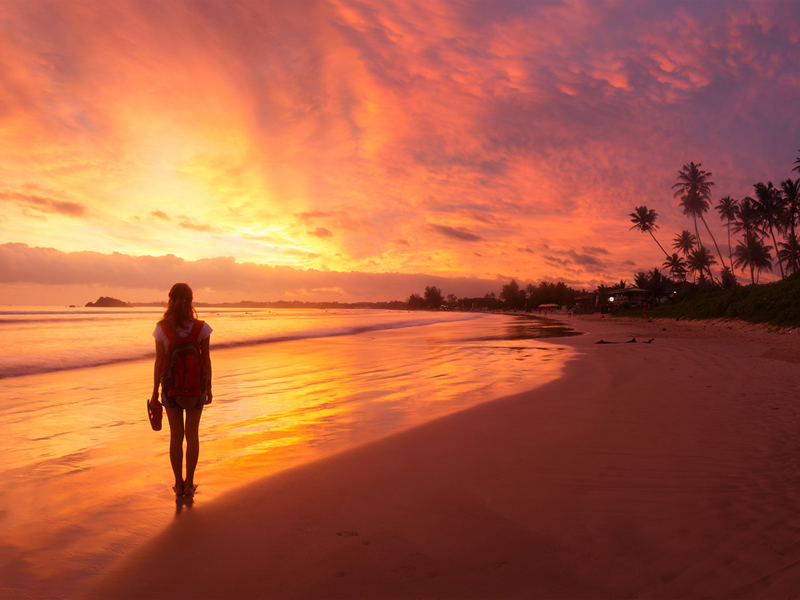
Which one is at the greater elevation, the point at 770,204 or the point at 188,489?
the point at 770,204

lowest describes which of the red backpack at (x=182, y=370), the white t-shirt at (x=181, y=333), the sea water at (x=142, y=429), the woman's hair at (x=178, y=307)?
the sea water at (x=142, y=429)

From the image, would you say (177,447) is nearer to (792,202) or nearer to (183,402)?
(183,402)

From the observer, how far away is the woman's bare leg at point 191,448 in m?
4.37

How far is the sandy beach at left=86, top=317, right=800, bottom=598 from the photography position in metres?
2.91

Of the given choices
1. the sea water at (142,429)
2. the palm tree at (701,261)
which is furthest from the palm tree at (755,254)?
the sea water at (142,429)

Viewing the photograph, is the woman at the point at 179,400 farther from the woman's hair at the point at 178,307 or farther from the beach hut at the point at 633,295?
the beach hut at the point at 633,295

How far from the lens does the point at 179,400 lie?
430 centimetres

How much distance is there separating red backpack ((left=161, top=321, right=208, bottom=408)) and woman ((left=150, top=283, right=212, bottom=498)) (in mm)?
11

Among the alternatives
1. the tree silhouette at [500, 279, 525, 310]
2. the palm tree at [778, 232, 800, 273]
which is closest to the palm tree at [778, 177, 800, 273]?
the palm tree at [778, 232, 800, 273]

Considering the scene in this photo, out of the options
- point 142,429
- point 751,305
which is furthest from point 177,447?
point 751,305

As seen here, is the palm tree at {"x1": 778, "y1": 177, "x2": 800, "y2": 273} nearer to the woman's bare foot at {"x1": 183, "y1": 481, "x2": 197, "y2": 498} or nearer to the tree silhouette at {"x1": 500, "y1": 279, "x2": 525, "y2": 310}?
the woman's bare foot at {"x1": 183, "y1": 481, "x2": 197, "y2": 498}

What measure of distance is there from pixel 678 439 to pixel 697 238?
95.2m

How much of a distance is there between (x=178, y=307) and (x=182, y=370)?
674mm

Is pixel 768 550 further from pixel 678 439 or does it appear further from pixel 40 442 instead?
pixel 40 442
